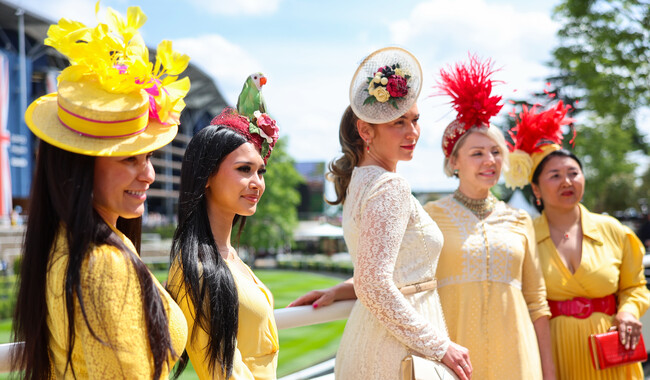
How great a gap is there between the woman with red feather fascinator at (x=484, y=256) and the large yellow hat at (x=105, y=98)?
1597 millimetres

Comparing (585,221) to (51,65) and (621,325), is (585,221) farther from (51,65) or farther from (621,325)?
(51,65)

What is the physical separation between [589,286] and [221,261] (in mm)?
2116

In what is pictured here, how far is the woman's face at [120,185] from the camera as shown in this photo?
1.36 m

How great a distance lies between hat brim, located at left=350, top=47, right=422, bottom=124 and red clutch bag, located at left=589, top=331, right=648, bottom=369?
1.63 meters

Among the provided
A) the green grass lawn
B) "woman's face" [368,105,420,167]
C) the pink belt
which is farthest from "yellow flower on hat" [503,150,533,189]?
the green grass lawn

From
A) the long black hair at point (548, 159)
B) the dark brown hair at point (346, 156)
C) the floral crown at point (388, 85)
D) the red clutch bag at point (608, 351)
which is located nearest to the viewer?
the floral crown at point (388, 85)

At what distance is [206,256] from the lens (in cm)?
168

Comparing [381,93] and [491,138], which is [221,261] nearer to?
[381,93]

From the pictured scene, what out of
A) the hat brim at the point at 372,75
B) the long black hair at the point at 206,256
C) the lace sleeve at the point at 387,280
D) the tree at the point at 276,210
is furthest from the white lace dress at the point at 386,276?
the tree at the point at 276,210

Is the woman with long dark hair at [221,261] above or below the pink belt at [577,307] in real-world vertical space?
above

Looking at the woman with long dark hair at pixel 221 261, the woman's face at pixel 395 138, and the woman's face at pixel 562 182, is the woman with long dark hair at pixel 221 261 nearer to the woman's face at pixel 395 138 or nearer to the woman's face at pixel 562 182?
the woman's face at pixel 395 138

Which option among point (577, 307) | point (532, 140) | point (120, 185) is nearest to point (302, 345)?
point (577, 307)

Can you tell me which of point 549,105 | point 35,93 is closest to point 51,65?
point 35,93

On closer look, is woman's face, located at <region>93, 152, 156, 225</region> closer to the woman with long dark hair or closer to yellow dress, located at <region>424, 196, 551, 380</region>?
the woman with long dark hair
